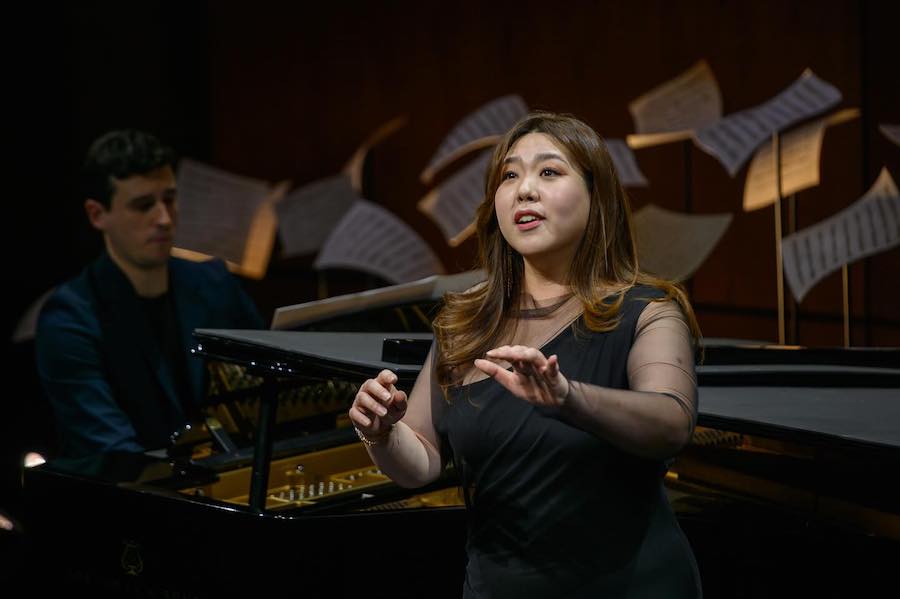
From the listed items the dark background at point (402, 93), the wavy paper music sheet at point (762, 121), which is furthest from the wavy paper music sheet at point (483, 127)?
the wavy paper music sheet at point (762, 121)

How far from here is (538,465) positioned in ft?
5.21

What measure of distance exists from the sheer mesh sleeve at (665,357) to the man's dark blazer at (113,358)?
1.64 metres

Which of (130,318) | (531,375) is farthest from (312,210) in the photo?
(531,375)

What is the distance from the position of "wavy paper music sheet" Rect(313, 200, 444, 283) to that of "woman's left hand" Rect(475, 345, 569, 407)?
9.92ft

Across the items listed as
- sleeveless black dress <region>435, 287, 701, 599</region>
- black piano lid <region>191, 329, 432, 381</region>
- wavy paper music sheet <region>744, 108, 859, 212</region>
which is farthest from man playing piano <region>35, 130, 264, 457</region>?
wavy paper music sheet <region>744, 108, 859, 212</region>

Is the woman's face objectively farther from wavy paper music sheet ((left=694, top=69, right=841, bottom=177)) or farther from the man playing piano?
wavy paper music sheet ((left=694, top=69, right=841, bottom=177))

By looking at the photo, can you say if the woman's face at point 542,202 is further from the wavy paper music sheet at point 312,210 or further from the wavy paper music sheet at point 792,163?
the wavy paper music sheet at point 312,210

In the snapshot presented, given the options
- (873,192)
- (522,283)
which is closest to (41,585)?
(522,283)

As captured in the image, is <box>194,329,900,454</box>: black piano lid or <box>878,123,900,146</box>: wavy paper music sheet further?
<box>878,123,900,146</box>: wavy paper music sheet

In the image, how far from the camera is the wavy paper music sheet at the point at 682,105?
427cm

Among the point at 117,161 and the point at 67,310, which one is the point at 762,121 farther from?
the point at 67,310

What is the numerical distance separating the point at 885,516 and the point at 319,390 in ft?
4.40

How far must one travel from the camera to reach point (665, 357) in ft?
5.05

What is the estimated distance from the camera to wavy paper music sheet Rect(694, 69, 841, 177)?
393 cm
